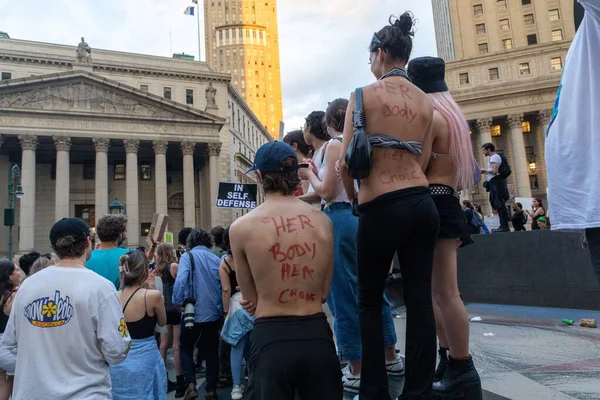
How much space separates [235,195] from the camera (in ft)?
46.9

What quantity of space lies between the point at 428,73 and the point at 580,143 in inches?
72.4

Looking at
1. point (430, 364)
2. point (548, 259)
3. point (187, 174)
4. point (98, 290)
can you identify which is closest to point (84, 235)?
point (98, 290)

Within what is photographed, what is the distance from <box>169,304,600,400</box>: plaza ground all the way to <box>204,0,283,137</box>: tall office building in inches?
4727

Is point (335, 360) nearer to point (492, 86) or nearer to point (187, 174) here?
point (187, 174)

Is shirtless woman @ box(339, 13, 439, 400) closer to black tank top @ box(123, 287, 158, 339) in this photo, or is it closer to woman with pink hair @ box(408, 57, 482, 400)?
woman with pink hair @ box(408, 57, 482, 400)

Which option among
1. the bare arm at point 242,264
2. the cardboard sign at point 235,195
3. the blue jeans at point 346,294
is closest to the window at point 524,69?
the cardboard sign at point 235,195

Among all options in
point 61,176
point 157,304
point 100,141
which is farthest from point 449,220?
point 61,176

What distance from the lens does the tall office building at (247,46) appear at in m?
125

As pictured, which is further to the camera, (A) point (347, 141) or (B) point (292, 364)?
(A) point (347, 141)

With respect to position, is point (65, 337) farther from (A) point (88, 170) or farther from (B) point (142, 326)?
(A) point (88, 170)

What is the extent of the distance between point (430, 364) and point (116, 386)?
3.25 m

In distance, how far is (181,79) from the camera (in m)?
51.8

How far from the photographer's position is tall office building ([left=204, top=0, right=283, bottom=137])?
412ft

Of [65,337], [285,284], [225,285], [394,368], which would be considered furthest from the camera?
[225,285]
